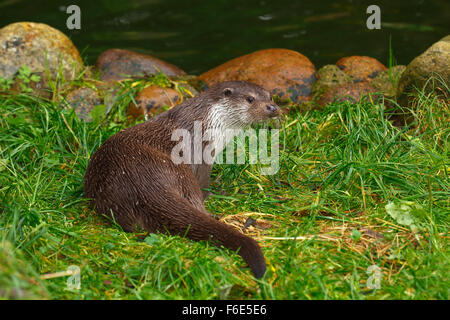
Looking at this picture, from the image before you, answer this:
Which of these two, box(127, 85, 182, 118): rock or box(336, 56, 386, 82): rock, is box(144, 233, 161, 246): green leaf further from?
box(336, 56, 386, 82): rock

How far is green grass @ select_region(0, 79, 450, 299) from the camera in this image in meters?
2.17

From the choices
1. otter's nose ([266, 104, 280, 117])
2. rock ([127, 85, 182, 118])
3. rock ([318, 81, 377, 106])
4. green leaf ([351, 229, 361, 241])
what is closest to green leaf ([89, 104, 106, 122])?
rock ([127, 85, 182, 118])

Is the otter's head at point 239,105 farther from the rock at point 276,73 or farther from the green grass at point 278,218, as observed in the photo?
the rock at point 276,73

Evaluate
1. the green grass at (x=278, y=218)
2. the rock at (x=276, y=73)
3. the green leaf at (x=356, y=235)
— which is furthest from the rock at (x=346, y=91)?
the green leaf at (x=356, y=235)

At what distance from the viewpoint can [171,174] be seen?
2871 millimetres

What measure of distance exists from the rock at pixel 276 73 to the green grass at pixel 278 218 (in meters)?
0.70

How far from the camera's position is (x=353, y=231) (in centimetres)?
257

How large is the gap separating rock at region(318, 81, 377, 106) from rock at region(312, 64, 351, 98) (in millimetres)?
143

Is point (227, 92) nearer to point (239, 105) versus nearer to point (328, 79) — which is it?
point (239, 105)

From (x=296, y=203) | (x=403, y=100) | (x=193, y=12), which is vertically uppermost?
(x=193, y=12)

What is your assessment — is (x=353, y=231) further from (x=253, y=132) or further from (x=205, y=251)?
(x=253, y=132)

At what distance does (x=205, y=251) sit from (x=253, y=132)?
172 centimetres

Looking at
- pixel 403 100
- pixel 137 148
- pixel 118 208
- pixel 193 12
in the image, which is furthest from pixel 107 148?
pixel 193 12
